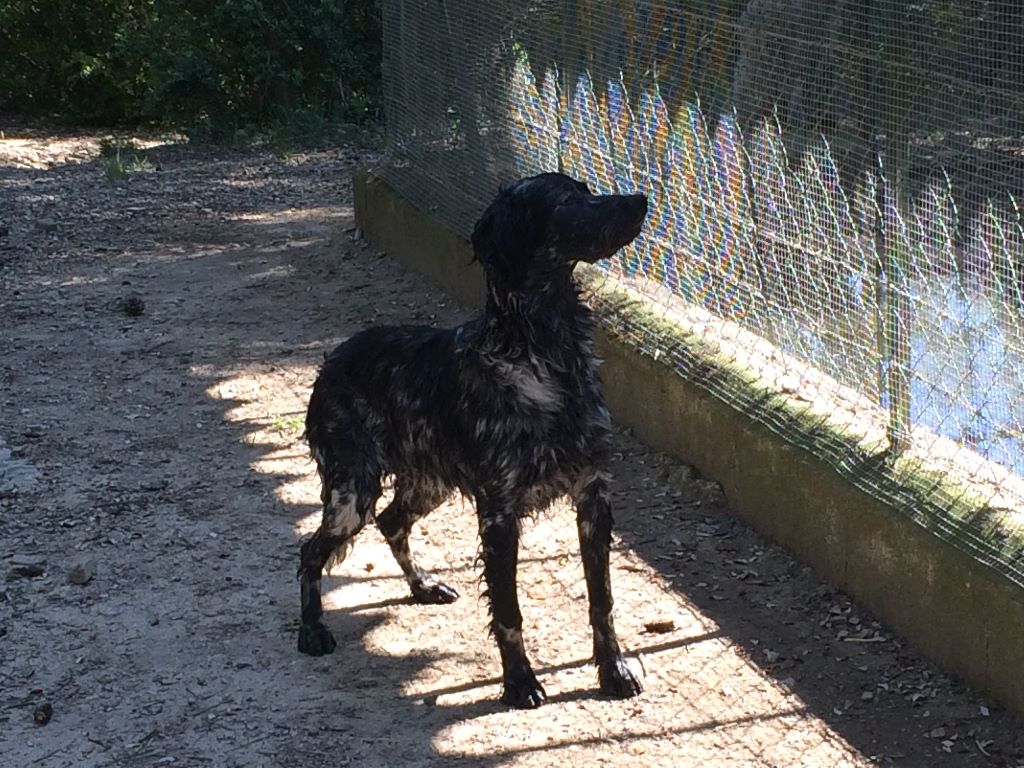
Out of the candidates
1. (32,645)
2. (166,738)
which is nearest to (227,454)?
(32,645)

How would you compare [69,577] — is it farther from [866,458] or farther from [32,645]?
[866,458]

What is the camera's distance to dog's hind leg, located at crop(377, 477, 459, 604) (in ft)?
18.9

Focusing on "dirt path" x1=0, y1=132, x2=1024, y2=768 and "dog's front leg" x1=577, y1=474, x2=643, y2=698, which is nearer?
"dirt path" x1=0, y1=132, x2=1024, y2=768

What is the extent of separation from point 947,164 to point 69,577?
378 centimetres

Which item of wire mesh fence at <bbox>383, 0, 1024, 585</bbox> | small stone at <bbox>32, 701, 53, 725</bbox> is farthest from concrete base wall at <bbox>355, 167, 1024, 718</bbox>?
small stone at <bbox>32, 701, 53, 725</bbox>

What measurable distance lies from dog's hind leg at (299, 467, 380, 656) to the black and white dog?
6cm

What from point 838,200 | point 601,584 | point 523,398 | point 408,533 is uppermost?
point 838,200

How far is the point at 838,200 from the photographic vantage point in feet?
17.9

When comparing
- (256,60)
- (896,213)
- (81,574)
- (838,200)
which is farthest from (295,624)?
(256,60)

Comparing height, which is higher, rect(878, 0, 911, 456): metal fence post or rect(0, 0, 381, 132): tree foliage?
rect(878, 0, 911, 456): metal fence post

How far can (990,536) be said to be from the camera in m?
4.79

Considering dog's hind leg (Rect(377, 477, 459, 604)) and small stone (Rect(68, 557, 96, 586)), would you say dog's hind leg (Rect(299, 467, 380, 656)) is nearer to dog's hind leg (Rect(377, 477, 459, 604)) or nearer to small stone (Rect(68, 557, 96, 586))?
dog's hind leg (Rect(377, 477, 459, 604))

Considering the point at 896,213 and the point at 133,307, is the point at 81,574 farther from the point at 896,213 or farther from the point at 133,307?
the point at 133,307

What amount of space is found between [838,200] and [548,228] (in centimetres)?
128
